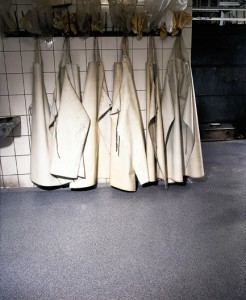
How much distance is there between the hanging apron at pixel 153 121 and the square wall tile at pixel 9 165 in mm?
1329

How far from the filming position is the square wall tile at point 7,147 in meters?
2.75

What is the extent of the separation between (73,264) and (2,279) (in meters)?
0.41

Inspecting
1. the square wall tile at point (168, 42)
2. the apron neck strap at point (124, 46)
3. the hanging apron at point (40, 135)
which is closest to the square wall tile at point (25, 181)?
the hanging apron at point (40, 135)

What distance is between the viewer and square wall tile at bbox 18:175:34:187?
288 cm

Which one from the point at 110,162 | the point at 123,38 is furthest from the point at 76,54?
the point at 110,162

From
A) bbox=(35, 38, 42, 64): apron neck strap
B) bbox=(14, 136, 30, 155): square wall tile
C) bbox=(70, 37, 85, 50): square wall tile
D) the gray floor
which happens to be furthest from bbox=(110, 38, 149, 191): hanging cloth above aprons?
bbox=(14, 136, 30, 155): square wall tile

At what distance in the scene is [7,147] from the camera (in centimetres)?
277

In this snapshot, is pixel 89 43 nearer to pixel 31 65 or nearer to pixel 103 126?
pixel 31 65

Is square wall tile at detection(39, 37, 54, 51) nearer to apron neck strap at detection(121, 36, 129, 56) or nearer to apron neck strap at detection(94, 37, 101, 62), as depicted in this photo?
apron neck strap at detection(94, 37, 101, 62)

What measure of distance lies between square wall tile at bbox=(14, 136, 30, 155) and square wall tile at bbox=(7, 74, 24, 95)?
44 cm

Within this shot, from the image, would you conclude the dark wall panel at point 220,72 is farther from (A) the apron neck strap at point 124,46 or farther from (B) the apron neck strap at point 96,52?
(B) the apron neck strap at point 96,52

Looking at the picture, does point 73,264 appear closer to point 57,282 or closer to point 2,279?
point 57,282

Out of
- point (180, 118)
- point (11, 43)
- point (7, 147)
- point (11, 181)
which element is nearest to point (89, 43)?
point (11, 43)

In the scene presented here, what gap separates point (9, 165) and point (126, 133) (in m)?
1.22
